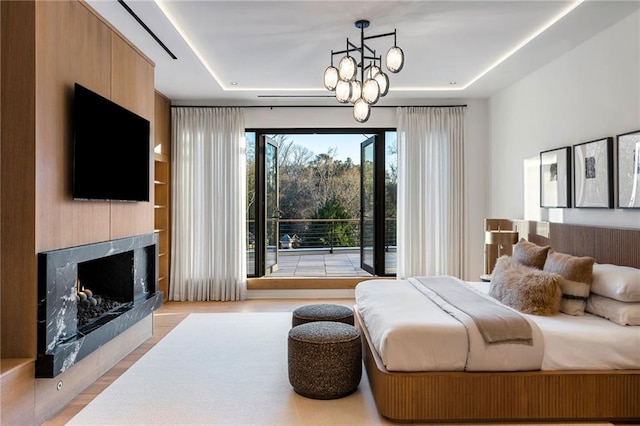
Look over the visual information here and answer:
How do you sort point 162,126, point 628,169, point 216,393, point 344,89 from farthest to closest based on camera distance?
point 162,126, point 344,89, point 628,169, point 216,393

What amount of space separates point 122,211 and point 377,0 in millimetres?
2688

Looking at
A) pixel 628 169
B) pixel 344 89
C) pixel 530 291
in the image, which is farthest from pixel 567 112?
pixel 344 89

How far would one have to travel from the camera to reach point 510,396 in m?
2.49

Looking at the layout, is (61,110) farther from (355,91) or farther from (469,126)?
(469,126)

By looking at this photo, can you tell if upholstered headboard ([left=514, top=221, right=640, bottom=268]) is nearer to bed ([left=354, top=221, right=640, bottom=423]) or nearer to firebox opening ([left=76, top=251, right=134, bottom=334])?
bed ([left=354, top=221, right=640, bottom=423])

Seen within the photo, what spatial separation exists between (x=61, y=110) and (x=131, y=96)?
107 cm

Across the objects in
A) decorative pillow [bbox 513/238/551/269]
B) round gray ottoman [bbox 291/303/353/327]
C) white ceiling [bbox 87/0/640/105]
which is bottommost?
round gray ottoman [bbox 291/303/353/327]

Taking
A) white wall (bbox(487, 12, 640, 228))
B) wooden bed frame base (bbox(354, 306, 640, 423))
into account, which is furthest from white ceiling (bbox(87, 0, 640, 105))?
wooden bed frame base (bbox(354, 306, 640, 423))

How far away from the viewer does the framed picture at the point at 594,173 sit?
3418 millimetres

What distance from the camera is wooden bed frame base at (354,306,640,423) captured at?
8.10ft

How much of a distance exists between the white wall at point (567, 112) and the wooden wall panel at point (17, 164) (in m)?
4.17

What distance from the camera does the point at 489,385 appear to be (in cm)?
248

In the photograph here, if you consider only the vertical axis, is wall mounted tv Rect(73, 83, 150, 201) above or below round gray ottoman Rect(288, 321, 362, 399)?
above

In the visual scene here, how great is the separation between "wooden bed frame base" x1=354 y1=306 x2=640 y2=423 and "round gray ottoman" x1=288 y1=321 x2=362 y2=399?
0.33 m
